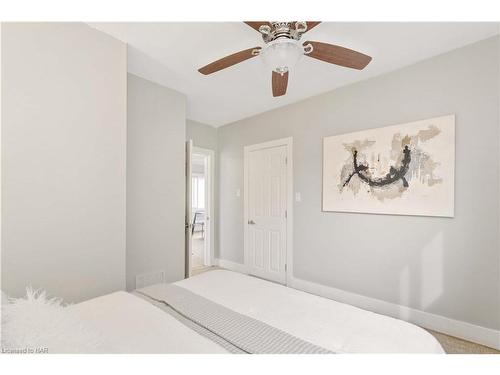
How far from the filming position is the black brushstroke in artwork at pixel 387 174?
7.11ft

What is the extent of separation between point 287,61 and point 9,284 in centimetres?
209

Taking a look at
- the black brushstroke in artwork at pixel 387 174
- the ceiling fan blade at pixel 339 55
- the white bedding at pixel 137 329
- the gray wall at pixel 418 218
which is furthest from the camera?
the black brushstroke in artwork at pixel 387 174

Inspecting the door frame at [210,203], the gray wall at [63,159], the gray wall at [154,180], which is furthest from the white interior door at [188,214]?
the door frame at [210,203]

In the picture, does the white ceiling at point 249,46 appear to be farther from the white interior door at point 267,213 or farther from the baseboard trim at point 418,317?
the baseboard trim at point 418,317

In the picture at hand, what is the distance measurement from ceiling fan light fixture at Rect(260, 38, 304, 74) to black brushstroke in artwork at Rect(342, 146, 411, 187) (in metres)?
1.41

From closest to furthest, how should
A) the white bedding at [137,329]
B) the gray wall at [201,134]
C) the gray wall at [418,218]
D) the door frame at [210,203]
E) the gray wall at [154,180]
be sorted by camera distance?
the white bedding at [137,329]
the gray wall at [418,218]
the gray wall at [154,180]
the gray wall at [201,134]
the door frame at [210,203]

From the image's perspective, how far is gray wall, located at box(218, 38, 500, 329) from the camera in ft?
5.94

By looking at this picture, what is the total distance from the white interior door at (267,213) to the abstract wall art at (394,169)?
70 centimetres

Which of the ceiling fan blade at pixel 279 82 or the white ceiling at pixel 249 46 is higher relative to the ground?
the white ceiling at pixel 249 46

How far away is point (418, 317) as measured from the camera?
210 cm

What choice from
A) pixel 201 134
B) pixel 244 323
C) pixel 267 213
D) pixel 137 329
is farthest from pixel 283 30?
pixel 201 134

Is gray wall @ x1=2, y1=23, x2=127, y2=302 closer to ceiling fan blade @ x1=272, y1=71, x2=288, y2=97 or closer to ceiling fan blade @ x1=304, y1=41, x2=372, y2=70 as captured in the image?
ceiling fan blade @ x1=272, y1=71, x2=288, y2=97

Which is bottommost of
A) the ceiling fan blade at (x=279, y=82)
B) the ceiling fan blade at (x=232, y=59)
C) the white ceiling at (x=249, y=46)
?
the ceiling fan blade at (x=279, y=82)
